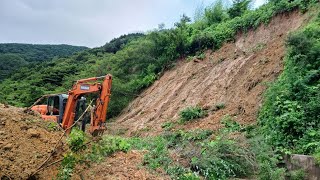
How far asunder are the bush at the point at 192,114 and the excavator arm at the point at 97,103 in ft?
17.1

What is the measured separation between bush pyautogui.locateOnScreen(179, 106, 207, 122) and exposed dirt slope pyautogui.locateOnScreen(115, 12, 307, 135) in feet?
1.25

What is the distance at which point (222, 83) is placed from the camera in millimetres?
18266

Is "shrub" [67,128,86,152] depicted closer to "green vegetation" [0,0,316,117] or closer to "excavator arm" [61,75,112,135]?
"excavator arm" [61,75,112,135]

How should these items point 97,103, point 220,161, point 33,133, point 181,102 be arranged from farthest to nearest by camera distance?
point 181,102, point 97,103, point 220,161, point 33,133

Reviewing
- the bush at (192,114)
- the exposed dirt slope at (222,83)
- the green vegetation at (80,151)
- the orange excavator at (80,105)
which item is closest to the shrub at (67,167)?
the green vegetation at (80,151)

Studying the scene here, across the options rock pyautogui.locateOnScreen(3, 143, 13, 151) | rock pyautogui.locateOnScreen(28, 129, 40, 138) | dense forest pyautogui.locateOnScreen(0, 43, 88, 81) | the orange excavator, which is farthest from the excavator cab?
dense forest pyautogui.locateOnScreen(0, 43, 88, 81)

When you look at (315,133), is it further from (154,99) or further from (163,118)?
(154,99)

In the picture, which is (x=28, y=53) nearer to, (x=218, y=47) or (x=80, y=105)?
(x=218, y=47)

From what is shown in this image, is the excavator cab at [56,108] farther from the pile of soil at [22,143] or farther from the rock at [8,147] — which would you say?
the rock at [8,147]

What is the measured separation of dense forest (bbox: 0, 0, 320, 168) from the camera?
35.7 ft

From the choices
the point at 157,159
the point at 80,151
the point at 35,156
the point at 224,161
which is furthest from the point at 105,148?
the point at 224,161

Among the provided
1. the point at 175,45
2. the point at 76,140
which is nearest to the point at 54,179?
the point at 76,140

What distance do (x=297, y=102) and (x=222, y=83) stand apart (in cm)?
698

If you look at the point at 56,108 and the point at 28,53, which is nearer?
the point at 56,108
